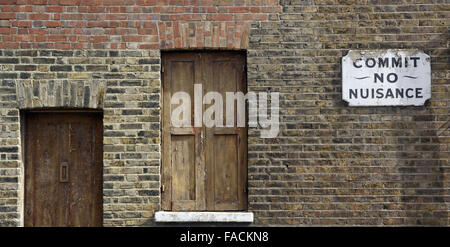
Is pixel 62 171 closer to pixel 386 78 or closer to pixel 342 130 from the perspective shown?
pixel 342 130

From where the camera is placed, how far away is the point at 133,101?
638cm

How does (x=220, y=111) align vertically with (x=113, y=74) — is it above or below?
below

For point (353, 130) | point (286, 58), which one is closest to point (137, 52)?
point (286, 58)

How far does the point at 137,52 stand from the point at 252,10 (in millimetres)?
1455

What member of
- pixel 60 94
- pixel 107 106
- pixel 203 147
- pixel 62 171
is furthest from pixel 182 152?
pixel 60 94

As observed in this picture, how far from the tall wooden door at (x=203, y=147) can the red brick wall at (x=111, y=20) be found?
0.41m

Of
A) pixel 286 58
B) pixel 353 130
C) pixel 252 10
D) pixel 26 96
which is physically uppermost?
pixel 252 10

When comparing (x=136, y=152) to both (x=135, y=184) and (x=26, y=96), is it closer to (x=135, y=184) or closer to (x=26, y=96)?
(x=135, y=184)

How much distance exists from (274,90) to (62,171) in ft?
8.90

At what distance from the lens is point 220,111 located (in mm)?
6492

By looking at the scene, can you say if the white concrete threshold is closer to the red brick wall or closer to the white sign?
the white sign

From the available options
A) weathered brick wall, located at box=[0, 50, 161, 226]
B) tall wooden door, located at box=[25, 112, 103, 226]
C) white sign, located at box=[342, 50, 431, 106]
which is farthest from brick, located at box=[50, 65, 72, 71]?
white sign, located at box=[342, 50, 431, 106]

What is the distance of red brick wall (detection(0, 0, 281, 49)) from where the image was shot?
253 inches

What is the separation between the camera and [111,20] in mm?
6438
